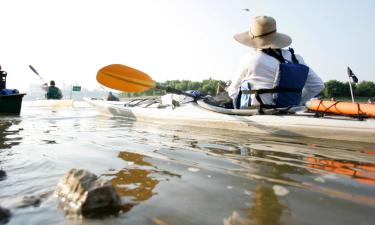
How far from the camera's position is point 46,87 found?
19969 millimetres

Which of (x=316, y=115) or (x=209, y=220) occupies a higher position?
(x=316, y=115)

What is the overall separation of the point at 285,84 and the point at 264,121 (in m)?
0.75

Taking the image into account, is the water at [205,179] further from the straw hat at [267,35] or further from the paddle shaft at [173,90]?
the paddle shaft at [173,90]

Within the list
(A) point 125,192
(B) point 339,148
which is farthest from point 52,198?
(B) point 339,148

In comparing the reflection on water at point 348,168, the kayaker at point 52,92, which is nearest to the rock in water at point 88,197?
the reflection on water at point 348,168

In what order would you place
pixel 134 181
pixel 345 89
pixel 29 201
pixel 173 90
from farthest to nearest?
pixel 345 89
pixel 173 90
pixel 134 181
pixel 29 201

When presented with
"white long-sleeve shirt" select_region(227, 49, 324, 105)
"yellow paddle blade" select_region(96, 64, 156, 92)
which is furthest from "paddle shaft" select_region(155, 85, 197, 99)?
"white long-sleeve shirt" select_region(227, 49, 324, 105)

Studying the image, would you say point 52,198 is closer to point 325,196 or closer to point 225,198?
point 225,198

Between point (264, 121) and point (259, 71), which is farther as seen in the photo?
point (259, 71)

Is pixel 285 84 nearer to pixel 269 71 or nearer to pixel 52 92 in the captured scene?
pixel 269 71

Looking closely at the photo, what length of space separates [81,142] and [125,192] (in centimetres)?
265

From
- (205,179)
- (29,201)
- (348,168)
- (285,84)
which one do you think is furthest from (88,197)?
(285,84)

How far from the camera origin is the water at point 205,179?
1.86m

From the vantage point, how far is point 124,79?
27.6 ft
